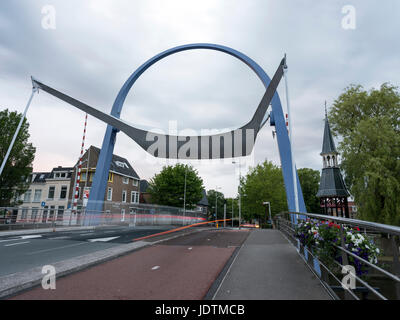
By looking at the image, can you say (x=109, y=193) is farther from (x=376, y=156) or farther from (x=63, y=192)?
(x=376, y=156)

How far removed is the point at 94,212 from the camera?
21250mm

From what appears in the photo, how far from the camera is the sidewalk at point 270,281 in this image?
13.0 ft

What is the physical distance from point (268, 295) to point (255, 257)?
3.20 metres

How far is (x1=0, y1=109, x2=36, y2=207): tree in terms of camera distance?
25281 mm

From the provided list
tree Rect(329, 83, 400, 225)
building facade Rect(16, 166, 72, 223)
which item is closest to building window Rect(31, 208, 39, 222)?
building facade Rect(16, 166, 72, 223)

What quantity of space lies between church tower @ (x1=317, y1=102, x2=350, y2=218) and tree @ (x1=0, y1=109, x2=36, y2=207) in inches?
1455

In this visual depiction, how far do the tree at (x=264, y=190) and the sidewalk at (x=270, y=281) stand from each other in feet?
119

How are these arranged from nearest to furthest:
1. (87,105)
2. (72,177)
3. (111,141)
→ (87,105), (111,141), (72,177)

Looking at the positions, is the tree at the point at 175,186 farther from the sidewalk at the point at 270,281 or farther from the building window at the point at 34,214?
the sidewalk at the point at 270,281

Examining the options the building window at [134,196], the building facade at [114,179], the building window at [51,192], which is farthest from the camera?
the building window at [134,196]

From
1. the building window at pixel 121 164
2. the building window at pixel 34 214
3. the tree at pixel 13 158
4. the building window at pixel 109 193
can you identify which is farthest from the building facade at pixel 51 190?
the building window at pixel 34 214
